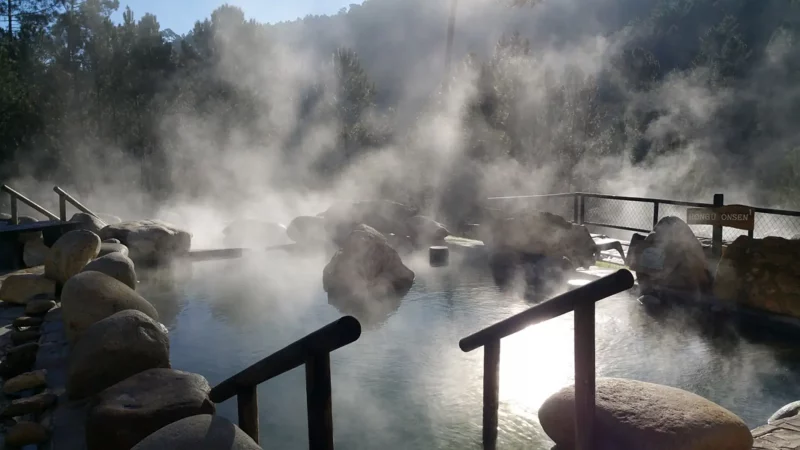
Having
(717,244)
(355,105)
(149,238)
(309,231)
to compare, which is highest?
(355,105)

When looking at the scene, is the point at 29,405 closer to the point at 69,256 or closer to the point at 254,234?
the point at 69,256

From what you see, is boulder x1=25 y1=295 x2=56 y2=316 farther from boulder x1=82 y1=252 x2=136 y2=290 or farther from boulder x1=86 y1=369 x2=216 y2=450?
boulder x1=86 y1=369 x2=216 y2=450

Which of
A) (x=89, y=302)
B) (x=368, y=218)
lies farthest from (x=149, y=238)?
(x=89, y=302)

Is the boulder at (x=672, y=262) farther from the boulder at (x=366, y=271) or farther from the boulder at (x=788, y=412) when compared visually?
the boulder at (x=788, y=412)

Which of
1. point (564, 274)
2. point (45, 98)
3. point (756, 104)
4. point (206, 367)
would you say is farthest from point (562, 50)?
point (206, 367)

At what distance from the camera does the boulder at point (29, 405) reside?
391 cm

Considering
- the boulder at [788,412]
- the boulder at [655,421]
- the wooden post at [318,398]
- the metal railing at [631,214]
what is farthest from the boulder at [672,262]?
the wooden post at [318,398]

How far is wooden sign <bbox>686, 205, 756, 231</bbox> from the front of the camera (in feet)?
25.4

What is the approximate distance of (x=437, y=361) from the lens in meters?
5.63

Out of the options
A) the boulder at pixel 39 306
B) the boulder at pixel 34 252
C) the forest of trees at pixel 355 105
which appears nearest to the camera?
the boulder at pixel 39 306

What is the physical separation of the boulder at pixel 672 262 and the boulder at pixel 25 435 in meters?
6.91

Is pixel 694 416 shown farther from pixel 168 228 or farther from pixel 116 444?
pixel 168 228

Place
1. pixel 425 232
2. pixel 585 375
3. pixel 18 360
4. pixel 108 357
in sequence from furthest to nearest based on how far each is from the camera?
pixel 425 232 → pixel 18 360 → pixel 108 357 → pixel 585 375

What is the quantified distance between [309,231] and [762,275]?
9.27 m
